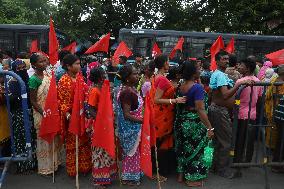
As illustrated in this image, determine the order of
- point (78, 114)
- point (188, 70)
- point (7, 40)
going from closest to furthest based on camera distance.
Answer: point (188, 70) < point (78, 114) < point (7, 40)

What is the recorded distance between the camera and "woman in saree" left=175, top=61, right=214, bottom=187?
4.59m

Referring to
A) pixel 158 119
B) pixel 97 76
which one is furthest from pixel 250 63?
pixel 97 76

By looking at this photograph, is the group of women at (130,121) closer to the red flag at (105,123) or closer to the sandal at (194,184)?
the sandal at (194,184)

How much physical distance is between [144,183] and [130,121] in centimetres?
95

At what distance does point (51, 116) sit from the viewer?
15.3 feet

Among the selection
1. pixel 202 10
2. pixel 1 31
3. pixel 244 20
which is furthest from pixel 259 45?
pixel 1 31

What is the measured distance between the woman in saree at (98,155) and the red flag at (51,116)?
1.35ft

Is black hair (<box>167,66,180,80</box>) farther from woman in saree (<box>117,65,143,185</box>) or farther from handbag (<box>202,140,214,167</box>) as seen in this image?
handbag (<box>202,140,214,167</box>)

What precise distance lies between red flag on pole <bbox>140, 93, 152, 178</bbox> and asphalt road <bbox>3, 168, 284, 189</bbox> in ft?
2.21

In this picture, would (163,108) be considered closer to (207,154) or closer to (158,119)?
(158,119)

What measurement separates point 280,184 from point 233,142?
1.20m

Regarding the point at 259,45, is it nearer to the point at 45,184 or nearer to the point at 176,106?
the point at 176,106

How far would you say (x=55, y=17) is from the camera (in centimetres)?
2427

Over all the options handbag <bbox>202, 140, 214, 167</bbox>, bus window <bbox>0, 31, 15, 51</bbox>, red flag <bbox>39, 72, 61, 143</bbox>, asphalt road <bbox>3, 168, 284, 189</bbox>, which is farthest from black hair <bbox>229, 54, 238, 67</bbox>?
bus window <bbox>0, 31, 15, 51</bbox>
